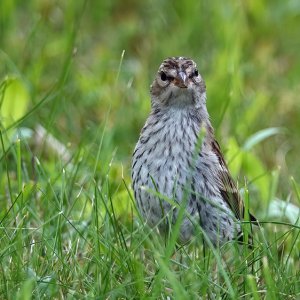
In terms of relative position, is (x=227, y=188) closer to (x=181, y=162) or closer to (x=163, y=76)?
(x=181, y=162)

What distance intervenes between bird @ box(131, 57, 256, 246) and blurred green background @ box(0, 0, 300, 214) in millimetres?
411

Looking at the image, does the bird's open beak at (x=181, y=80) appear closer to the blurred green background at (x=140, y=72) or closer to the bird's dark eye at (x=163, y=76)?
the bird's dark eye at (x=163, y=76)

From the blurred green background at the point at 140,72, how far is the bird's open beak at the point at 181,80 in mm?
621

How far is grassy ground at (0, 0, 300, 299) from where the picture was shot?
3832 mm

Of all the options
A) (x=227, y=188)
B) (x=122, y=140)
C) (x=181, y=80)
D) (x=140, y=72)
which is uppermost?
(x=140, y=72)

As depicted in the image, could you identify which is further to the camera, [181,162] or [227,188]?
[227,188]

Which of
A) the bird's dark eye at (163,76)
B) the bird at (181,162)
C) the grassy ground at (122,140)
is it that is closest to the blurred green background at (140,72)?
the grassy ground at (122,140)

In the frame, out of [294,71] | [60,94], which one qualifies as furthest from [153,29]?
[60,94]

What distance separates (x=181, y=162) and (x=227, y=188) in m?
0.35

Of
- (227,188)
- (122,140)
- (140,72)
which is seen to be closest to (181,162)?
(227,188)

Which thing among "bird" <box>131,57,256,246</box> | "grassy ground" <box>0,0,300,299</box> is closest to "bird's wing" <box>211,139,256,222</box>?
"bird" <box>131,57,256,246</box>

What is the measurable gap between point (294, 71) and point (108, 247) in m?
3.89

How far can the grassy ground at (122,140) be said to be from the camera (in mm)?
3832

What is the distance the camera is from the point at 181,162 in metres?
4.61
